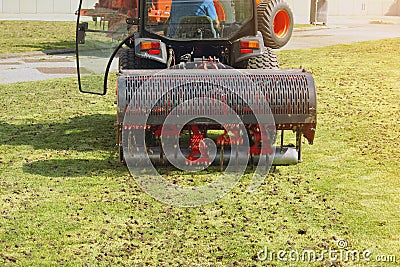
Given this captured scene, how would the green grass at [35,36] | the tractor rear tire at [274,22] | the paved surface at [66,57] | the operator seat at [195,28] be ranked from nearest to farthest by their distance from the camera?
the operator seat at [195,28] → the tractor rear tire at [274,22] → the paved surface at [66,57] → the green grass at [35,36]

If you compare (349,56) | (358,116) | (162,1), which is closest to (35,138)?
(162,1)

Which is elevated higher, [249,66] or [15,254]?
[249,66]

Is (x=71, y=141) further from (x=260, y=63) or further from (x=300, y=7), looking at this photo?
(x=300, y=7)

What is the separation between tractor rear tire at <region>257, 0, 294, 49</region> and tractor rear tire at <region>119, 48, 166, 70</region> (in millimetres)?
3902

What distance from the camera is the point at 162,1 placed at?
7.18 metres

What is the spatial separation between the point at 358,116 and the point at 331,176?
264cm

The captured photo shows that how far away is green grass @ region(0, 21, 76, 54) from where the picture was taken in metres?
16.2

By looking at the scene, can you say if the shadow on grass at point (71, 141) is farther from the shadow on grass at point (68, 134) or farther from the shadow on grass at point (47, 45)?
the shadow on grass at point (47, 45)

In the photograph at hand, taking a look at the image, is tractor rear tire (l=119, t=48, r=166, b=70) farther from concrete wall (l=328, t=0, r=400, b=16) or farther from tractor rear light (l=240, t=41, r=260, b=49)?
concrete wall (l=328, t=0, r=400, b=16)

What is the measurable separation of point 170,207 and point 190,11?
2554 mm

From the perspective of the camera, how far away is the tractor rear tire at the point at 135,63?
7079 mm

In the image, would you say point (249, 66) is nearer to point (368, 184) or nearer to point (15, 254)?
point (368, 184)

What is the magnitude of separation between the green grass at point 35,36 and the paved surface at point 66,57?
3.09 feet

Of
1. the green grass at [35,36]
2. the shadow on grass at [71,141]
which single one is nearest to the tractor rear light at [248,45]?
the shadow on grass at [71,141]
